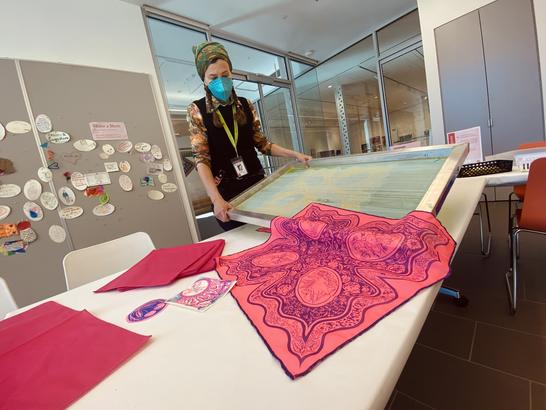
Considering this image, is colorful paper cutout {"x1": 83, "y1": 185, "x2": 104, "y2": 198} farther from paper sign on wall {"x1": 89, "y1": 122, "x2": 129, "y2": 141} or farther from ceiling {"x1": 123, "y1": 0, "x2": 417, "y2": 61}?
ceiling {"x1": 123, "y1": 0, "x2": 417, "y2": 61}

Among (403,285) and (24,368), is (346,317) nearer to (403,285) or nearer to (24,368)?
(403,285)

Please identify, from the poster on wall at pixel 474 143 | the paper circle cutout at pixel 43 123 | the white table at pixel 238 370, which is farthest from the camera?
the paper circle cutout at pixel 43 123

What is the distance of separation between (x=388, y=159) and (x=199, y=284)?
0.83 m

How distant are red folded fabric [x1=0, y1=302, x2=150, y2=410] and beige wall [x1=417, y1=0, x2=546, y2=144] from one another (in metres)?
4.27

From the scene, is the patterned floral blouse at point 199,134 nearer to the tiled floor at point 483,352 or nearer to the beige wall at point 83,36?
the tiled floor at point 483,352

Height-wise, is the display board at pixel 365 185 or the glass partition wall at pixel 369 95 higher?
the glass partition wall at pixel 369 95

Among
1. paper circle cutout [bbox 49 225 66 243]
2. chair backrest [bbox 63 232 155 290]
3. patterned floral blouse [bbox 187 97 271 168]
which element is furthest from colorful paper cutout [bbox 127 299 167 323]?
paper circle cutout [bbox 49 225 66 243]

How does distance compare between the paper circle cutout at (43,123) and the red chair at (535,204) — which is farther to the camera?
the paper circle cutout at (43,123)

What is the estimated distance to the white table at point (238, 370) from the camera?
314 millimetres

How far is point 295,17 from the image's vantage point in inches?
140

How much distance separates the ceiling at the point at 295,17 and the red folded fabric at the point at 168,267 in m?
3.09

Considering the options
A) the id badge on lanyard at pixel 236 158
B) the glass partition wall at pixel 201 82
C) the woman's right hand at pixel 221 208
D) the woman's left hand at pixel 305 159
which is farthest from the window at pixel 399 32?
the woman's right hand at pixel 221 208

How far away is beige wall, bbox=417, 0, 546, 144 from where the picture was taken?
10.1 ft

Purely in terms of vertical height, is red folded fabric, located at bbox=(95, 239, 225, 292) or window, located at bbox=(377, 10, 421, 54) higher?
window, located at bbox=(377, 10, 421, 54)
